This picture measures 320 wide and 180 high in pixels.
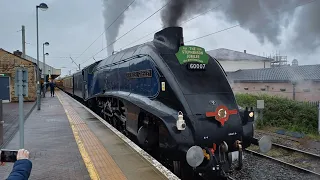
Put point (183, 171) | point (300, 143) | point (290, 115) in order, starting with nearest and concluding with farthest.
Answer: point (183, 171), point (300, 143), point (290, 115)

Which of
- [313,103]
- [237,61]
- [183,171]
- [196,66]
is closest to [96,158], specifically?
[183,171]

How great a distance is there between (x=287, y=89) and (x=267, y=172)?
12817mm

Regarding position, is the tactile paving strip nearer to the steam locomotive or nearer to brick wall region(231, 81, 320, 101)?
the steam locomotive

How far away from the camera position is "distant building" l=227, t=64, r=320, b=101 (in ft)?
35.1

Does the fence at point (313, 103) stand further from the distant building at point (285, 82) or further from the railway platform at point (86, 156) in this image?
the railway platform at point (86, 156)

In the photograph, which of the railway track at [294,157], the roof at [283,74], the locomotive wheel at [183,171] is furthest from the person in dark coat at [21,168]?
the roof at [283,74]

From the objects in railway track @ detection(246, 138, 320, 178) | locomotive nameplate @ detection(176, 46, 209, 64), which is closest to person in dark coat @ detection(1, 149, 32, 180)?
locomotive nameplate @ detection(176, 46, 209, 64)

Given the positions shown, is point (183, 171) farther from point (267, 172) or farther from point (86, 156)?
→ point (267, 172)

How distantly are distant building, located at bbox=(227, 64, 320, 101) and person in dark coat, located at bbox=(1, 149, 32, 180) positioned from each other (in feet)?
24.0

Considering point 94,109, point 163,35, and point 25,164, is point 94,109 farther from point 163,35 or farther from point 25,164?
point 25,164

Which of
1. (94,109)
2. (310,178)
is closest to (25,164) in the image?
(310,178)

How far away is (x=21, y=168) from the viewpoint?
2.18 meters

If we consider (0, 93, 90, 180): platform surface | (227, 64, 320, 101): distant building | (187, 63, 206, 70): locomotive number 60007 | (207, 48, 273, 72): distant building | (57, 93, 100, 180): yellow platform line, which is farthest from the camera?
(207, 48, 273, 72): distant building

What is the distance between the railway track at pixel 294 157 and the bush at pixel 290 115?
3238mm
